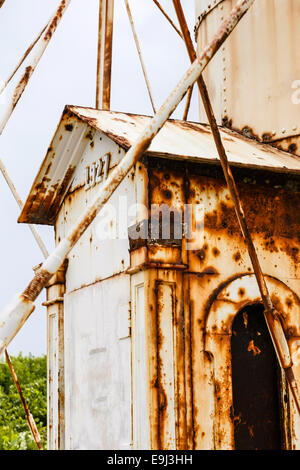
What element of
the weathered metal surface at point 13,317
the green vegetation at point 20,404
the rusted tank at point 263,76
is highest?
the rusted tank at point 263,76

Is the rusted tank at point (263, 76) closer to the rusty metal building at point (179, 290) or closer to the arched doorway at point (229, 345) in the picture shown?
the rusty metal building at point (179, 290)

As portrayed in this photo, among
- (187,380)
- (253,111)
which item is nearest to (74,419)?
(187,380)

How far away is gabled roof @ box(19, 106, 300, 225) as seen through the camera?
6.82 meters

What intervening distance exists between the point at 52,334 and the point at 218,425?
9.09 feet

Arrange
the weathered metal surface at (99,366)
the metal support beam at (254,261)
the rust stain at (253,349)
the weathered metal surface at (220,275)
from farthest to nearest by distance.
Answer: the rust stain at (253,349)
the weathered metal surface at (99,366)
the weathered metal surface at (220,275)
the metal support beam at (254,261)

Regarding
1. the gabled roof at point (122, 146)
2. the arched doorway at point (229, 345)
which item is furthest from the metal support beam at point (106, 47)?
the arched doorway at point (229, 345)

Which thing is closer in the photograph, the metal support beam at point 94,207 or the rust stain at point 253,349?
the metal support beam at point 94,207

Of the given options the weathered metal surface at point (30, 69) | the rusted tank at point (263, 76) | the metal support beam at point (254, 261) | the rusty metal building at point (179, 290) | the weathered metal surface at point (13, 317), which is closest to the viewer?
the weathered metal surface at point (13, 317)

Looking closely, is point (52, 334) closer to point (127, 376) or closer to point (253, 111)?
point (127, 376)

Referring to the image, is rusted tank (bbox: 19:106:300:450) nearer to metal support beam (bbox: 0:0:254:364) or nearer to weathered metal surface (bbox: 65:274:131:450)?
weathered metal surface (bbox: 65:274:131:450)

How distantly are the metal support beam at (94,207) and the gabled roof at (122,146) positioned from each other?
1.51m

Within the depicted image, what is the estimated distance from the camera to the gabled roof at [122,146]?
6816mm

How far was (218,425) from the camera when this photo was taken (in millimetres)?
6441

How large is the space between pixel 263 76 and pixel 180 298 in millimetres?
3580
